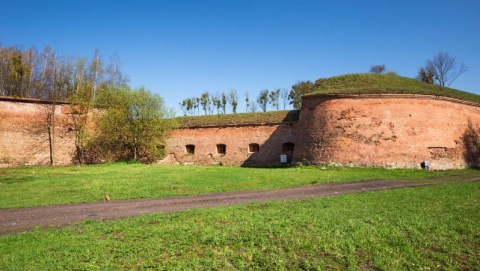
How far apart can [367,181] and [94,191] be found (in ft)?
37.5

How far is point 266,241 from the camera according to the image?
498cm

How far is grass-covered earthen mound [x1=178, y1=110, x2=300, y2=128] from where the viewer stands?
24422mm

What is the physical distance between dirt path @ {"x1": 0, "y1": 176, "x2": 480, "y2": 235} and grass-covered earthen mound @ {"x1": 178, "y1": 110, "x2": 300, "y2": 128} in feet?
44.6

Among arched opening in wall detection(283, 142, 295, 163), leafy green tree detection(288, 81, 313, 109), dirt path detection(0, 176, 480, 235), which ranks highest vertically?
leafy green tree detection(288, 81, 313, 109)

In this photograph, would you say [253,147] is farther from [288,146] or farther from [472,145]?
[472,145]

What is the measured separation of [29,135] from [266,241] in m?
25.2

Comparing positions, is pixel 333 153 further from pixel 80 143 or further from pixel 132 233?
pixel 80 143

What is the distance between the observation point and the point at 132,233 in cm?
559

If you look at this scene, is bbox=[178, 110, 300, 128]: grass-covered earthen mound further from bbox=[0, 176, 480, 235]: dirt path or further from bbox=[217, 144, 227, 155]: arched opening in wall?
bbox=[0, 176, 480, 235]: dirt path

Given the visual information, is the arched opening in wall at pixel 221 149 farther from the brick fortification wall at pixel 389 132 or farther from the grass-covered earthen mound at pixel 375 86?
the grass-covered earthen mound at pixel 375 86

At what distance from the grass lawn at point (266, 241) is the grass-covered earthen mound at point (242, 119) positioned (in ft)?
57.1

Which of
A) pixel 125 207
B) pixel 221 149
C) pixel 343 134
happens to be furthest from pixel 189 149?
pixel 125 207

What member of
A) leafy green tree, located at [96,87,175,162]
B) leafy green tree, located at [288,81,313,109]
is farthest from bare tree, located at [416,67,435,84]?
A: leafy green tree, located at [96,87,175,162]

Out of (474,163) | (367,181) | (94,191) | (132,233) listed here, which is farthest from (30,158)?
(474,163)
